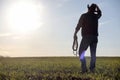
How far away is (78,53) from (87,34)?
0.75m

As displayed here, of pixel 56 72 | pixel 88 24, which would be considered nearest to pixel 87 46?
pixel 88 24

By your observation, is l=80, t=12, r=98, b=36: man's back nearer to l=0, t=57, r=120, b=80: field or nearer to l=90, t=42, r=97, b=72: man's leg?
l=90, t=42, r=97, b=72: man's leg

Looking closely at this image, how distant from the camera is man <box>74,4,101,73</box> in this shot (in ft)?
43.4

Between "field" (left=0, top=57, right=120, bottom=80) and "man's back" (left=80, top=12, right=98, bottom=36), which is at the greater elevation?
"man's back" (left=80, top=12, right=98, bottom=36)

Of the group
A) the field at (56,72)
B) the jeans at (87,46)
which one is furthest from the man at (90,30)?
the field at (56,72)

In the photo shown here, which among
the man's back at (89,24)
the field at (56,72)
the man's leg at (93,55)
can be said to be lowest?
the field at (56,72)

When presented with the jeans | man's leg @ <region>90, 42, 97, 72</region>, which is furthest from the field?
the jeans

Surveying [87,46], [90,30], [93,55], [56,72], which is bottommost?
[56,72]

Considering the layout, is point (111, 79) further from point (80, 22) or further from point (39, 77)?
point (80, 22)

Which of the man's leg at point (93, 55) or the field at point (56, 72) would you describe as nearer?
the field at point (56, 72)

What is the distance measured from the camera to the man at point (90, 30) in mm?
13242

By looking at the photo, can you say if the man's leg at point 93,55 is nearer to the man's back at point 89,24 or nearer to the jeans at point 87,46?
the jeans at point 87,46

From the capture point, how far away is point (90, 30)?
13.3 meters

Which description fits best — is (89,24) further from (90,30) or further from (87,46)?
(87,46)
